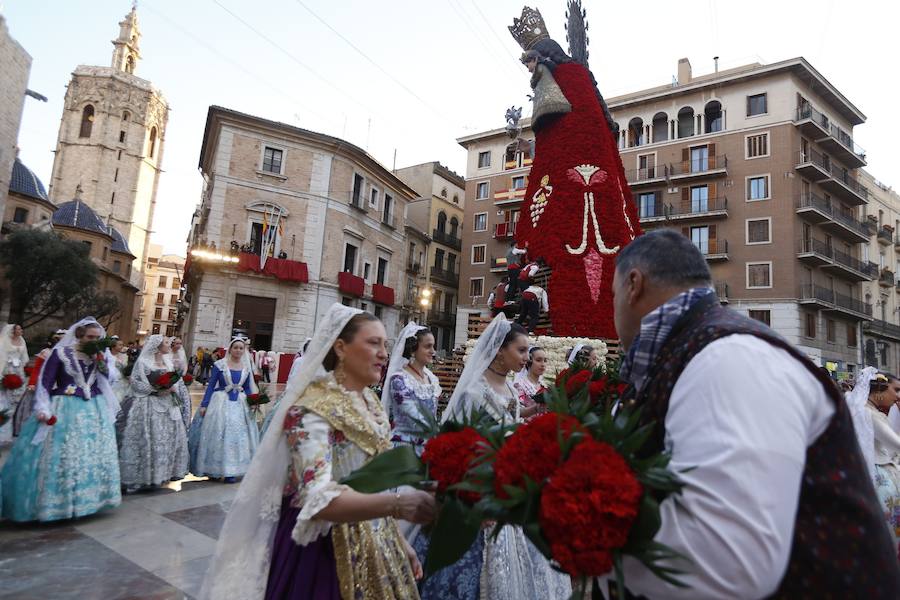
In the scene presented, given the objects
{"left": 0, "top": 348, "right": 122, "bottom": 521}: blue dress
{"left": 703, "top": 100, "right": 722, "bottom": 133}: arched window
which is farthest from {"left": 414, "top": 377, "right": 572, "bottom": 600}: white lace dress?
{"left": 703, "top": 100, "right": 722, "bottom": 133}: arched window

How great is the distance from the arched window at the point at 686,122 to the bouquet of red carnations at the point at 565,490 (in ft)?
101

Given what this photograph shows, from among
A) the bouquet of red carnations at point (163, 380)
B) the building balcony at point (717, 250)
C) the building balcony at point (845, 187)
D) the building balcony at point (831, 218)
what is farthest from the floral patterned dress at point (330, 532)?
the building balcony at point (845, 187)

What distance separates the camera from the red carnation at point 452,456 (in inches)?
54.2

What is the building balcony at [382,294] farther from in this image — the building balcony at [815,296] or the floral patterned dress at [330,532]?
the floral patterned dress at [330,532]

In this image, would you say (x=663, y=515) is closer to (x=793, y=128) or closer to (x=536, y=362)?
(x=536, y=362)

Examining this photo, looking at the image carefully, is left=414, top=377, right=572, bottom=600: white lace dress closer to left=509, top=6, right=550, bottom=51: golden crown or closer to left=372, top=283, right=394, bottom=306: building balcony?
left=509, top=6, right=550, bottom=51: golden crown

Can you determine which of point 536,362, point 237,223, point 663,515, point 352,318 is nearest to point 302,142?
point 237,223

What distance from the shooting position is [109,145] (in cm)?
4822

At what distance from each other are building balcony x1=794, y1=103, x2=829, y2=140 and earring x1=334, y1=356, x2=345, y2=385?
2918cm

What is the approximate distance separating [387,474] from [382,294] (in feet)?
93.9

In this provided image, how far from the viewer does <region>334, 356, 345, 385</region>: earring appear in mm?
2393

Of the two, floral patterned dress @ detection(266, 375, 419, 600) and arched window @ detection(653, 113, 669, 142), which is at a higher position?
arched window @ detection(653, 113, 669, 142)

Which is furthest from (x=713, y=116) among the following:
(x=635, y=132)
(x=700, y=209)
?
(x=700, y=209)

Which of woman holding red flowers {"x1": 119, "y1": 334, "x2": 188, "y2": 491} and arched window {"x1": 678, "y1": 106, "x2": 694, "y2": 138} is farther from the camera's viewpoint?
arched window {"x1": 678, "y1": 106, "x2": 694, "y2": 138}
